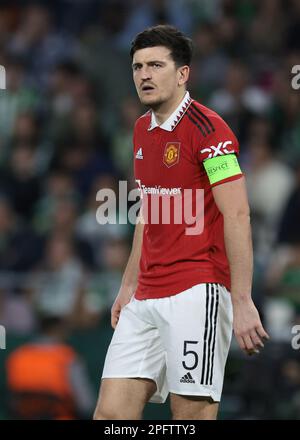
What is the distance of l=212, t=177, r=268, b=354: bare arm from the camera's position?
4.75 m

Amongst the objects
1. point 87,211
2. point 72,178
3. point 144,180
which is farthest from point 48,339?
point 144,180

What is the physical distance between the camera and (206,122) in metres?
4.98

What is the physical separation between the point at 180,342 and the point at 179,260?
370 millimetres

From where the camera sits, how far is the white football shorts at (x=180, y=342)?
498 cm

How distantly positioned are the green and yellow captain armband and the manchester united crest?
21 cm

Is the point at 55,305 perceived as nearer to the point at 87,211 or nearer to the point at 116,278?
the point at 116,278

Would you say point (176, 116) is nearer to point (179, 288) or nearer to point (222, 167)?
point (222, 167)

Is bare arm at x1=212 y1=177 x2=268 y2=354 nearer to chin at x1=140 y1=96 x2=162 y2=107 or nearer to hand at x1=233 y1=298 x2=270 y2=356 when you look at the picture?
hand at x1=233 y1=298 x2=270 y2=356

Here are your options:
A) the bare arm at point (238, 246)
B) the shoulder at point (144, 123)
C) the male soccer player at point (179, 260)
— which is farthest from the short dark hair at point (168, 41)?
the bare arm at point (238, 246)

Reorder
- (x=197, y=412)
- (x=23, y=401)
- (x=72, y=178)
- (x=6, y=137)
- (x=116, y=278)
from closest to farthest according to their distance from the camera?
(x=197, y=412)
(x=23, y=401)
(x=116, y=278)
(x=72, y=178)
(x=6, y=137)

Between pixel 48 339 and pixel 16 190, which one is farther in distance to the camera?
pixel 16 190

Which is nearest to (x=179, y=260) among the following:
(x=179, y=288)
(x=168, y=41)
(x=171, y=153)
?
(x=179, y=288)

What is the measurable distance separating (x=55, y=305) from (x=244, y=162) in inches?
100

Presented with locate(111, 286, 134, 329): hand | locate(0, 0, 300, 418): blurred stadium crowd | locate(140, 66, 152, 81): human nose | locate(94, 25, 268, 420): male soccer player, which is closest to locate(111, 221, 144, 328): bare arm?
locate(111, 286, 134, 329): hand
